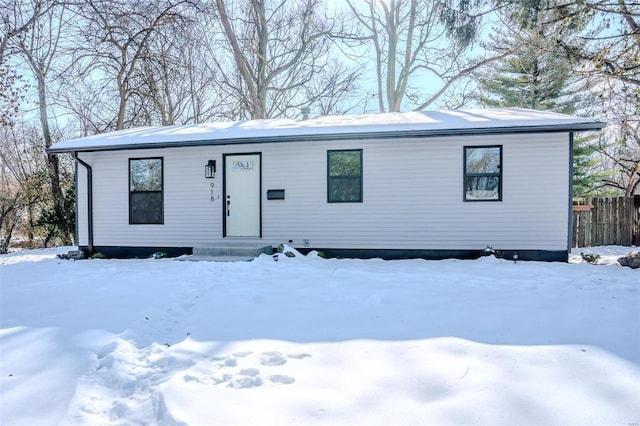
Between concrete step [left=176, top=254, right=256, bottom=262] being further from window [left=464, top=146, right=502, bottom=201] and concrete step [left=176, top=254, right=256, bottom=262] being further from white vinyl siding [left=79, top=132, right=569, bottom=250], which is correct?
window [left=464, top=146, right=502, bottom=201]

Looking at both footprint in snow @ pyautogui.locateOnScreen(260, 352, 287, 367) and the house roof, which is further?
the house roof

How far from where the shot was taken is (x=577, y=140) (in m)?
12.9

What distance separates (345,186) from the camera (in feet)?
24.2

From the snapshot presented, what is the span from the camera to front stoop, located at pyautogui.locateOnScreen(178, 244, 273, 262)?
6.87 metres

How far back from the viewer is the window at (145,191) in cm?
807

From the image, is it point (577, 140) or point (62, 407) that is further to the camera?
point (577, 140)

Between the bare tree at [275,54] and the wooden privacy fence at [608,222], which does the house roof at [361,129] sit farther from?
the bare tree at [275,54]

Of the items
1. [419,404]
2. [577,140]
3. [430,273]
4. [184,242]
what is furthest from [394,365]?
[577,140]

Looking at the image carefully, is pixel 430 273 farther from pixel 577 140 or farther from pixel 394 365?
pixel 577 140

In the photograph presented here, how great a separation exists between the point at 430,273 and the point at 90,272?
5.42m

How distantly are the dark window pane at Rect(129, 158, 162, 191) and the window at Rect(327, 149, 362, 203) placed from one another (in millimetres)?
3783

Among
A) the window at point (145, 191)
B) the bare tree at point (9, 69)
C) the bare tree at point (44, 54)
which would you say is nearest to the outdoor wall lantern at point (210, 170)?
the window at point (145, 191)

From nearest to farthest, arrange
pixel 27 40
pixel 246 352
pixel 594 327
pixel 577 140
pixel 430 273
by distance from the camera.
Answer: pixel 246 352 → pixel 594 327 → pixel 430 273 → pixel 577 140 → pixel 27 40

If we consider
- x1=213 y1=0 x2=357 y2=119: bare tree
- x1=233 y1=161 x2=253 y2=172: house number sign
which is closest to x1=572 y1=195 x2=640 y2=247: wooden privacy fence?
x1=233 y1=161 x2=253 y2=172: house number sign
